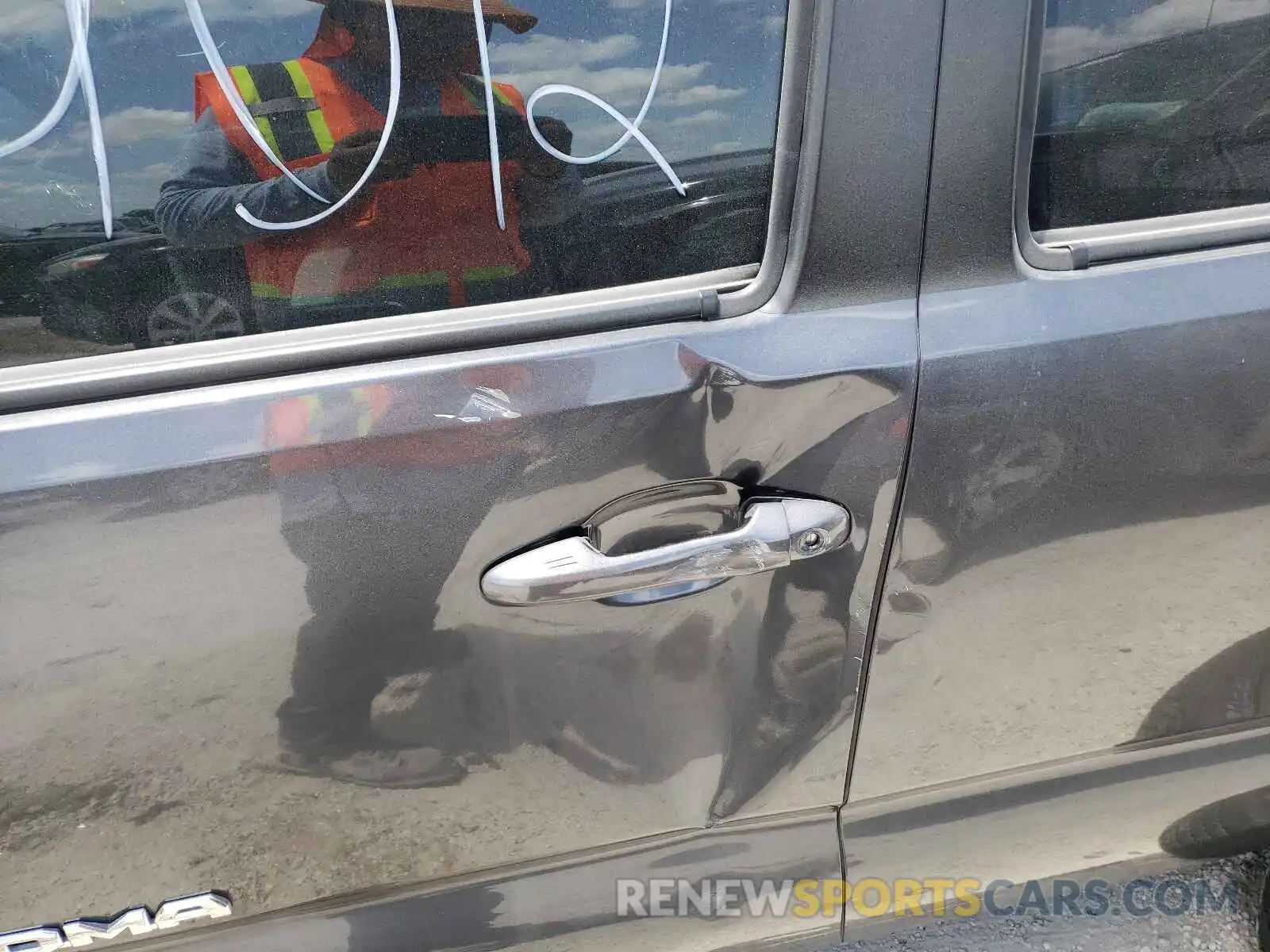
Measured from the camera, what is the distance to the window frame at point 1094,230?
1.09 meters

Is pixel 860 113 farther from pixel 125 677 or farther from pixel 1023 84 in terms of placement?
pixel 125 677

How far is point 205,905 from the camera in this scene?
3.75ft

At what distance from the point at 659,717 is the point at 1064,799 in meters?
0.65

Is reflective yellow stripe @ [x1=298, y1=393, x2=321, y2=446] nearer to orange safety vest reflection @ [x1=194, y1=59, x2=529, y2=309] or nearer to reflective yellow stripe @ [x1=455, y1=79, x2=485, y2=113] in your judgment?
orange safety vest reflection @ [x1=194, y1=59, x2=529, y2=309]

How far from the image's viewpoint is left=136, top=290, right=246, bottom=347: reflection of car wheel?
1042 millimetres

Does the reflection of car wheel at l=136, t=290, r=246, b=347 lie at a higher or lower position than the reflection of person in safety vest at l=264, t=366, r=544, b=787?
higher

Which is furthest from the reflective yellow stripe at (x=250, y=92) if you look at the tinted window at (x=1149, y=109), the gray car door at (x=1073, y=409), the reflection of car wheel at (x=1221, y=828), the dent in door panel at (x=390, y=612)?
the reflection of car wheel at (x=1221, y=828)

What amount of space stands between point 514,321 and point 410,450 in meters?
0.19

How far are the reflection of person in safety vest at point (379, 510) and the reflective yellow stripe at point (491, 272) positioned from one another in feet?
0.36

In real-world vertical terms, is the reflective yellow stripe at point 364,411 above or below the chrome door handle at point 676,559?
above

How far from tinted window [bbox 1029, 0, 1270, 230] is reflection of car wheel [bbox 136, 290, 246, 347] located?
3.10 feet

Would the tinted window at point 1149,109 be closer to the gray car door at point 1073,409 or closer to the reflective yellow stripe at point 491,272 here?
the gray car door at point 1073,409

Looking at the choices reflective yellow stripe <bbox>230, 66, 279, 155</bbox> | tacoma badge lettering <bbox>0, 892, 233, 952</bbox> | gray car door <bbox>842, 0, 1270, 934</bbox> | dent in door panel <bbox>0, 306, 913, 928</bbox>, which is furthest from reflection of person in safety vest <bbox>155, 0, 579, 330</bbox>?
tacoma badge lettering <bbox>0, 892, 233, 952</bbox>

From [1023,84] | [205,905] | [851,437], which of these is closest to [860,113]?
[1023,84]
